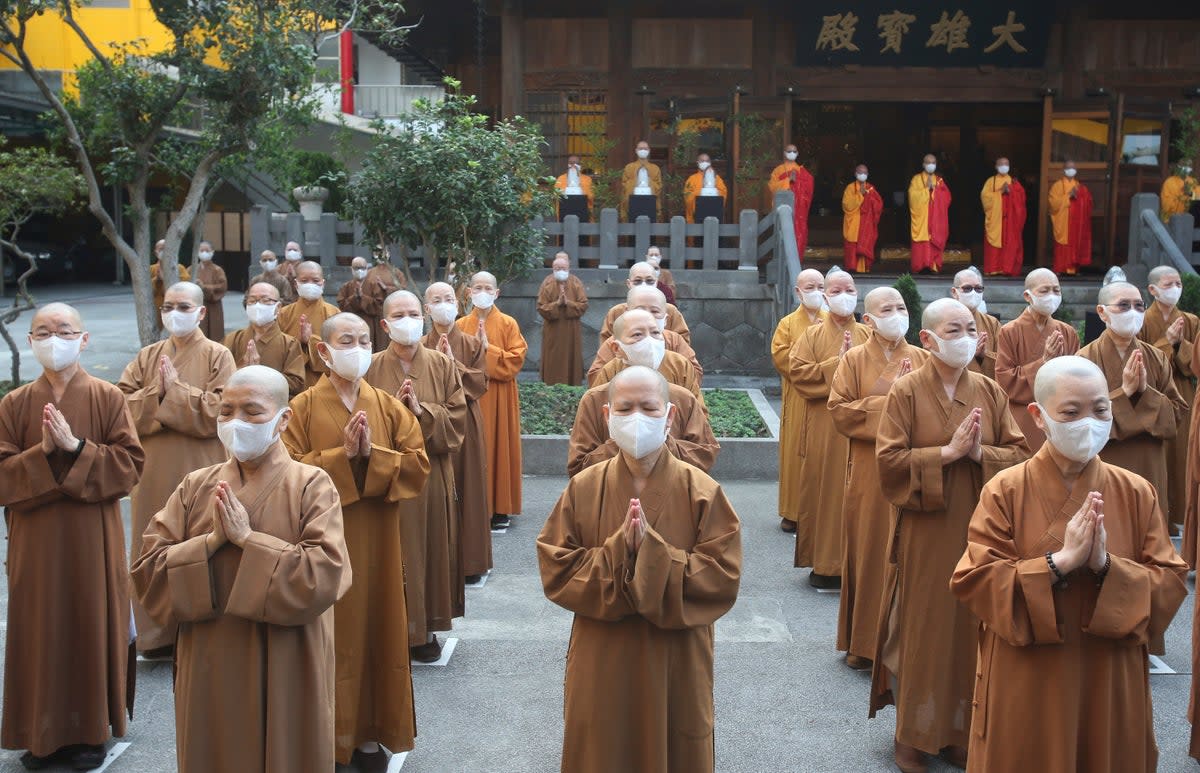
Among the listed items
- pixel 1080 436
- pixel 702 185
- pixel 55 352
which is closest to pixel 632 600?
pixel 1080 436

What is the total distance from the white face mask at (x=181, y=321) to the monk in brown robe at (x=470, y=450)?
68.1 inches

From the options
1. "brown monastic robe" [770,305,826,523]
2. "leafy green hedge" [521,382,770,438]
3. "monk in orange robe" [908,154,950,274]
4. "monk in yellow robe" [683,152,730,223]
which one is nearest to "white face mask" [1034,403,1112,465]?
"brown monastic robe" [770,305,826,523]

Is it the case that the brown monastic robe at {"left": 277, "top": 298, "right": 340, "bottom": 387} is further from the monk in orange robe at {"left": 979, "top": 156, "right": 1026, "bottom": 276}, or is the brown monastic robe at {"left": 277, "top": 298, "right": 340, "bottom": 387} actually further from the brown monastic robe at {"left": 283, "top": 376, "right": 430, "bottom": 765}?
the monk in orange robe at {"left": 979, "top": 156, "right": 1026, "bottom": 276}

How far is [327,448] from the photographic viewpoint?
580cm

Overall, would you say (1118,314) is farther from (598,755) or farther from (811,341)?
(598,755)

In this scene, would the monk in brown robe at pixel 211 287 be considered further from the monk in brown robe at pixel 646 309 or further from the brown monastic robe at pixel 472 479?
the monk in brown robe at pixel 646 309

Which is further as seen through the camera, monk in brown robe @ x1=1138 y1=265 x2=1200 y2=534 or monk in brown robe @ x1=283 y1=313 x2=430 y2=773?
monk in brown robe @ x1=1138 y1=265 x2=1200 y2=534

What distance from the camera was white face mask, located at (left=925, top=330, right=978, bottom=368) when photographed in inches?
228

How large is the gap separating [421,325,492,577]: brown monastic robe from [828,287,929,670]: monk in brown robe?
2.59 meters

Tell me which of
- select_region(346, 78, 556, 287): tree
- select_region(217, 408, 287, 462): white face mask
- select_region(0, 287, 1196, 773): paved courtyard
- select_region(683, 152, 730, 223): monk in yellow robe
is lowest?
select_region(0, 287, 1196, 773): paved courtyard

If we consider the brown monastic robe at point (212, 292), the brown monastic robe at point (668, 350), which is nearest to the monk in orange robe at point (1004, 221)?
the brown monastic robe at point (212, 292)

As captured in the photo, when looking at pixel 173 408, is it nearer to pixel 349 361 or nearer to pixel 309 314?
pixel 349 361

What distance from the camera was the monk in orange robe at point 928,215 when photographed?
786 inches

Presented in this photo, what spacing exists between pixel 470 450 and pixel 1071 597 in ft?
16.4
